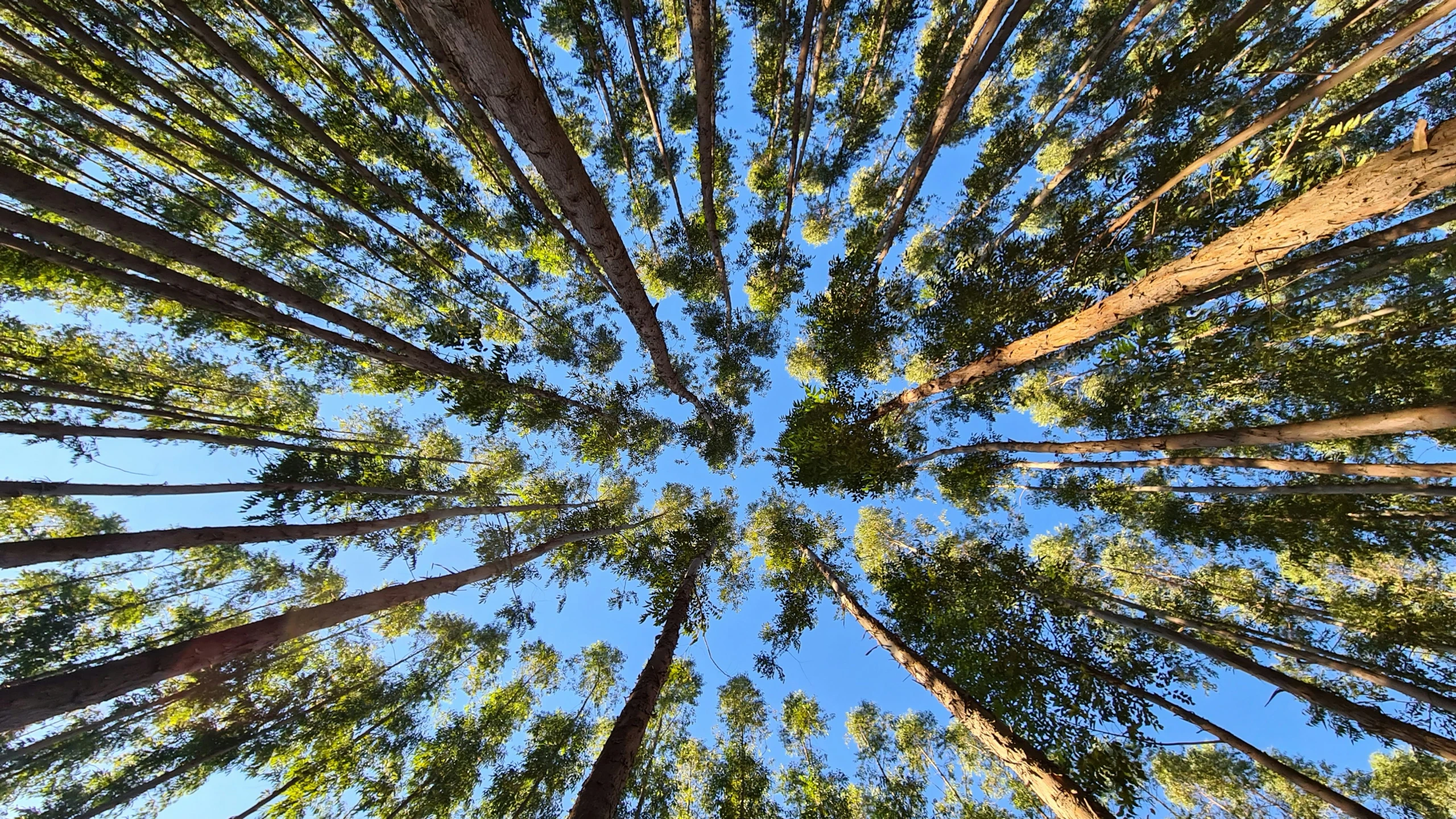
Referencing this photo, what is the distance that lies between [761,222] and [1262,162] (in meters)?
10.3

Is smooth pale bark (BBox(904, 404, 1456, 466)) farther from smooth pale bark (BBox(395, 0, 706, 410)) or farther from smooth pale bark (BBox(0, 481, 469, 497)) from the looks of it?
smooth pale bark (BBox(0, 481, 469, 497))

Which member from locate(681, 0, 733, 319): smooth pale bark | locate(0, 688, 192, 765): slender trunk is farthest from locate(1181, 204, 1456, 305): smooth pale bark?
locate(0, 688, 192, 765): slender trunk

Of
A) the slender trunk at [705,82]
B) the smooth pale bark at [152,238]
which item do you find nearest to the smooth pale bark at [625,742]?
the smooth pale bark at [152,238]

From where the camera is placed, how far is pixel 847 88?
13703mm

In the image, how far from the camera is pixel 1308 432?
4.58 metres

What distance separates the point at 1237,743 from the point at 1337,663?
6.65 feet

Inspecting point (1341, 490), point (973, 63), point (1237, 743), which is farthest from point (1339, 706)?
point (973, 63)

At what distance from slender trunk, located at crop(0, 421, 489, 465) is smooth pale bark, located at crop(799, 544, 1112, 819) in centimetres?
1172

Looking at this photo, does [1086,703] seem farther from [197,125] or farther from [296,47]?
[197,125]

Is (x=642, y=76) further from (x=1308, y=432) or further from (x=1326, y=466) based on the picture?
(x=1326, y=466)

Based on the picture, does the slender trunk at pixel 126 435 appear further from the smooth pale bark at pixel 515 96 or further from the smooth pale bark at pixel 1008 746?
the smooth pale bark at pixel 1008 746

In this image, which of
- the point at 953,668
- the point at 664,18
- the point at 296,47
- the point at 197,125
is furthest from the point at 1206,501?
the point at 197,125

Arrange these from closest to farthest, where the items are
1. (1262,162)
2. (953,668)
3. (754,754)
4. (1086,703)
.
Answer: (1262,162)
(1086,703)
(953,668)
(754,754)

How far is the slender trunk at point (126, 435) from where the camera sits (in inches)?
256
